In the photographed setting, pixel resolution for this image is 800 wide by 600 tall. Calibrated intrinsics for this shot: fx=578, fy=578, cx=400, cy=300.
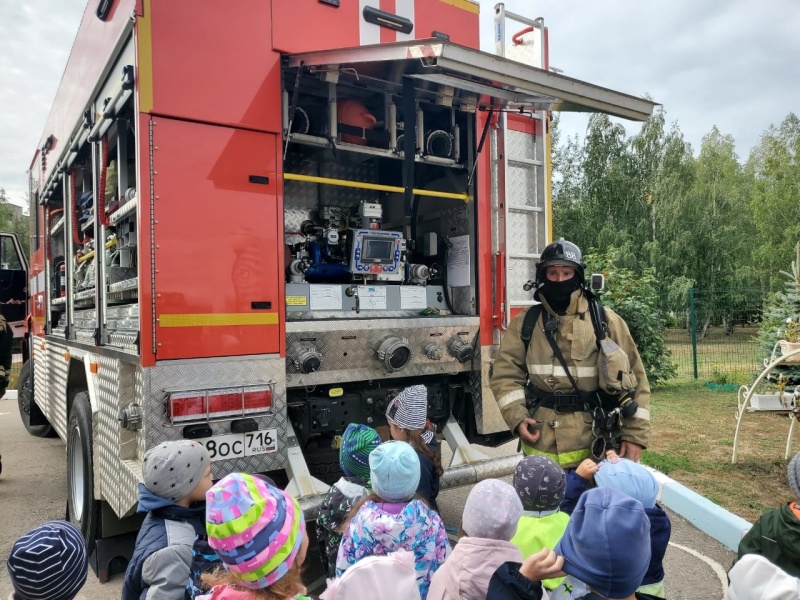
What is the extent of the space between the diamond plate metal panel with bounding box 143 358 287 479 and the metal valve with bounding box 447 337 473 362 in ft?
4.11

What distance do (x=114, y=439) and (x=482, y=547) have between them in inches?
91.9

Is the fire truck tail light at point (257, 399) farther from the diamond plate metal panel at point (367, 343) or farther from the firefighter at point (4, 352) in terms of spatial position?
the firefighter at point (4, 352)

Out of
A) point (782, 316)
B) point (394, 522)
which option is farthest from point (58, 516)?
point (782, 316)

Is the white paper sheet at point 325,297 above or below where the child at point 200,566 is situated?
above

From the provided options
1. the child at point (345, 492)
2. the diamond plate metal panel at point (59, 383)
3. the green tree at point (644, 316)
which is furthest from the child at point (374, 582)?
the green tree at point (644, 316)

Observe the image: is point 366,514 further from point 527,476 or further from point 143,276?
point 143,276

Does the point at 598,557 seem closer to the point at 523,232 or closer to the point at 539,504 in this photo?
the point at 539,504

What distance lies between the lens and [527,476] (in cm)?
209

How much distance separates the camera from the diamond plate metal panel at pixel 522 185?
412cm

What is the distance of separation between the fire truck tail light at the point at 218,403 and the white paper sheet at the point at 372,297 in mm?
1001

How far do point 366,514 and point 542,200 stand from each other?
2864mm

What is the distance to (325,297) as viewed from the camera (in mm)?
3646

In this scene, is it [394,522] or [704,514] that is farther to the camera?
[704,514]

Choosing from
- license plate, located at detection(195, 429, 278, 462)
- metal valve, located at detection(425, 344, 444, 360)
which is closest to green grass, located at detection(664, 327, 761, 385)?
metal valve, located at detection(425, 344, 444, 360)
